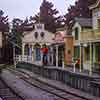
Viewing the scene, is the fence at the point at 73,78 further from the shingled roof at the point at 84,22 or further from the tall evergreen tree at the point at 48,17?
the tall evergreen tree at the point at 48,17

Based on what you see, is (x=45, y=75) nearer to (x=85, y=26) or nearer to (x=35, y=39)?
(x=85, y=26)

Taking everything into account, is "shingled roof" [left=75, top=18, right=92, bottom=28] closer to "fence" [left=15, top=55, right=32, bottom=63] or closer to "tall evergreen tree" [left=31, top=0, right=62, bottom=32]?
"fence" [left=15, top=55, right=32, bottom=63]

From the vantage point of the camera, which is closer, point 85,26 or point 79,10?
point 85,26

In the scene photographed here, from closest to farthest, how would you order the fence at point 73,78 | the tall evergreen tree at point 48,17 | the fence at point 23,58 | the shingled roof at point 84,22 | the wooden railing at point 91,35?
the fence at point 73,78 < the wooden railing at point 91,35 < the shingled roof at point 84,22 < the fence at point 23,58 < the tall evergreen tree at point 48,17

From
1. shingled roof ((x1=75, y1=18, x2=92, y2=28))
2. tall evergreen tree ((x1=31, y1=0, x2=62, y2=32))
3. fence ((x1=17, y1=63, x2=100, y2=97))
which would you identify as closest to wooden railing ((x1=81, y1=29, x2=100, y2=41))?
fence ((x1=17, y1=63, x2=100, y2=97))

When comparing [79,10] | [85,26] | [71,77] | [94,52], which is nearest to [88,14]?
[79,10]

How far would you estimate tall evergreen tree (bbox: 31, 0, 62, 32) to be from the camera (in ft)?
274

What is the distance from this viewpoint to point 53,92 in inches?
1002

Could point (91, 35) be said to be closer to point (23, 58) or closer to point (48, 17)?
point (23, 58)

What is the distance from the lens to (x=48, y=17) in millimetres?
87750

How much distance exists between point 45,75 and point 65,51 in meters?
6.74

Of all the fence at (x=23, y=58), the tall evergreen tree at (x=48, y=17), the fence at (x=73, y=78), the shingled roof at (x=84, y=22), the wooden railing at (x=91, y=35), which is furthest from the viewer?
the tall evergreen tree at (x=48, y=17)

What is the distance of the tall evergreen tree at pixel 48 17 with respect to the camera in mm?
83625

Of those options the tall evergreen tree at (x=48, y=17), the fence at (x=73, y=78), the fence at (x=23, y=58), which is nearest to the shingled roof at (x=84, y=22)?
the fence at (x=73, y=78)
